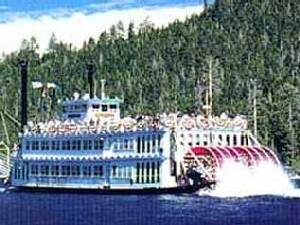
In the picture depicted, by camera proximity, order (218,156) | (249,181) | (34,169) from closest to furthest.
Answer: (218,156) < (249,181) < (34,169)

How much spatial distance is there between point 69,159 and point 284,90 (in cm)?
7028

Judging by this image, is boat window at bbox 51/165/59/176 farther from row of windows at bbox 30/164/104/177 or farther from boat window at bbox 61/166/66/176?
boat window at bbox 61/166/66/176

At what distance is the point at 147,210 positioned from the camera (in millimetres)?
86000

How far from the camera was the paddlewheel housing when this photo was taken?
101 metres

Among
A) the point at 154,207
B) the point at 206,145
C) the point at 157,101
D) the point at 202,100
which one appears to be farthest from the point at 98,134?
the point at 157,101

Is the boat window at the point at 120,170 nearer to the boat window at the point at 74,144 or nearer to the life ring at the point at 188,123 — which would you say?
the boat window at the point at 74,144

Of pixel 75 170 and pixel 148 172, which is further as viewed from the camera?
pixel 75 170

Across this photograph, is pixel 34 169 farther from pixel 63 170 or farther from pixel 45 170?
pixel 63 170

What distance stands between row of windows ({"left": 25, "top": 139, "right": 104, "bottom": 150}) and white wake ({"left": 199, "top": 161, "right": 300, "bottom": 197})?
14.0m

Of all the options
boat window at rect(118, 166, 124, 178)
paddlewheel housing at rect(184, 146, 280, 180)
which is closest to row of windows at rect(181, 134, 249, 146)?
paddlewheel housing at rect(184, 146, 280, 180)

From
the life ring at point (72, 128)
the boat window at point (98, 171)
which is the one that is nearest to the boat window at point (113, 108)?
the life ring at point (72, 128)

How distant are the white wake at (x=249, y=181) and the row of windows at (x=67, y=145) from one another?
14.0 meters

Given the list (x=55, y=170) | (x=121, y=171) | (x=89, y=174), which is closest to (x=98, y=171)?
(x=89, y=174)

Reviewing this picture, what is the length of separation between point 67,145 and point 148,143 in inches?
451
